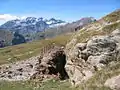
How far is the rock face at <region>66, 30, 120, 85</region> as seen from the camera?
29.7 metres

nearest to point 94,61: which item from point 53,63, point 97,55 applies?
point 97,55

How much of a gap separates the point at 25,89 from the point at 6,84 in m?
7.00

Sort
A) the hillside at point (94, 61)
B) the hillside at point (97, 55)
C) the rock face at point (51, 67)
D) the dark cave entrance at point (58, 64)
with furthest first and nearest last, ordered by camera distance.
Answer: the dark cave entrance at point (58, 64), the rock face at point (51, 67), the hillside at point (97, 55), the hillside at point (94, 61)

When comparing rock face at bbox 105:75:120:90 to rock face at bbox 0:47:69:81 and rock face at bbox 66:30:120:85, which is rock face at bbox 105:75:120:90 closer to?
rock face at bbox 66:30:120:85

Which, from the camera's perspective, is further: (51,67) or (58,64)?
(58,64)

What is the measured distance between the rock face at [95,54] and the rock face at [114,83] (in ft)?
16.7

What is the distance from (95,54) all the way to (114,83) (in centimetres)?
834

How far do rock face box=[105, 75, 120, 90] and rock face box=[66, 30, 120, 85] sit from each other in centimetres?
508

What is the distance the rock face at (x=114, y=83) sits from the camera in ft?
72.6

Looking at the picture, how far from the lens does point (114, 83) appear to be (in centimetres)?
2270

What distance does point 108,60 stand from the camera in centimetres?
2930

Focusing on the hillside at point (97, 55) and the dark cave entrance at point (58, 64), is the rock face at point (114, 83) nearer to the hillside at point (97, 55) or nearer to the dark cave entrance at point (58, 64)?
the hillside at point (97, 55)

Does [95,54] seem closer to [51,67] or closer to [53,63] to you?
[51,67]

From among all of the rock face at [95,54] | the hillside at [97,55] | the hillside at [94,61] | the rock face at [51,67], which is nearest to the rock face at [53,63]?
the rock face at [51,67]
